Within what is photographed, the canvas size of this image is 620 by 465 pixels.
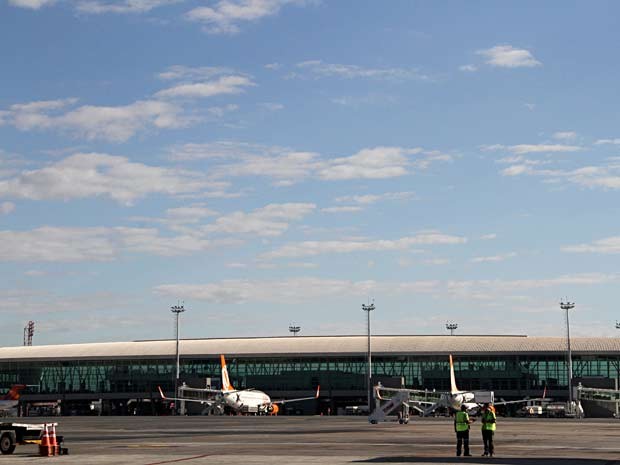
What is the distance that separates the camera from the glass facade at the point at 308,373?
163875 millimetres

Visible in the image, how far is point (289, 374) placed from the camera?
6786 inches

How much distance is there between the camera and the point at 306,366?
6747 inches

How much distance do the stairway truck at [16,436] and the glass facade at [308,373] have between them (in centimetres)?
11323

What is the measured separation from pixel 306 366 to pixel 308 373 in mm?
1352

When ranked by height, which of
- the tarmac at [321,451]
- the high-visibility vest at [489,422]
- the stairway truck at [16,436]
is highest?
the high-visibility vest at [489,422]

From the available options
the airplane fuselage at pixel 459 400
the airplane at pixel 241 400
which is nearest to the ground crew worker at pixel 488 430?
the airplane fuselage at pixel 459 400

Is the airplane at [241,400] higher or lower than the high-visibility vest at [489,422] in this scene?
lower

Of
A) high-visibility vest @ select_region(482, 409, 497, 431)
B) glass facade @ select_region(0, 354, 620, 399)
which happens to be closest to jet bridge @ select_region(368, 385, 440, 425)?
glass facade @ select_region(0, 354, 620, 399)

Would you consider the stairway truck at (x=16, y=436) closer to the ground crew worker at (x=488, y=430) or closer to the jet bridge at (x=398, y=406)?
the ground crew worker at (x=488, y=430)

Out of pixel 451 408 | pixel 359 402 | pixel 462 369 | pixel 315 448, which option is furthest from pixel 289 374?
pixel 315 448

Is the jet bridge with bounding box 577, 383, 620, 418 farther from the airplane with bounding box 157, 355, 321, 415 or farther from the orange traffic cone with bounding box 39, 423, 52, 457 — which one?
the orange traffic cone with bounding box 39, 423, 52, 457

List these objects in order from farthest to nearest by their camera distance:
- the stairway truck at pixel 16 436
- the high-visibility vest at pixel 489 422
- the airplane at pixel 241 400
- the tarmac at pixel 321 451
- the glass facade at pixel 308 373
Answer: the glass facade at pixel 308 373 < the airplane at pixel 241 400 < the stairway truck at pixel 16 436 < the high-visibility vest at pixel 489 422 < the tarmac at pixel 321 451

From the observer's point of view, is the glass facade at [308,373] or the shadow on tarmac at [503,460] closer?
the shadow on tarmac at [503,460]

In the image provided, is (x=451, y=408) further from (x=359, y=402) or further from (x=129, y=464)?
(x=129, y=464)
